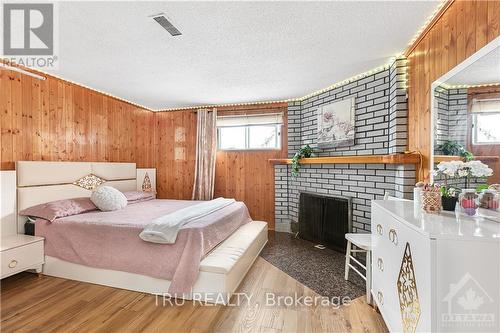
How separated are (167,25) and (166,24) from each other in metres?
0.01

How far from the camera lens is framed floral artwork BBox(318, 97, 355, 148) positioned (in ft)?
10.9

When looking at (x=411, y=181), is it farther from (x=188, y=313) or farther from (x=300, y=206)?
(x=188, y=313)

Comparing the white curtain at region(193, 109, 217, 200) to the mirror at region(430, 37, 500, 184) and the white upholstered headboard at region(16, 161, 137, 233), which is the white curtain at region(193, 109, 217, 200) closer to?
the white upholstered headboard at region(16, 161, 137, 233)

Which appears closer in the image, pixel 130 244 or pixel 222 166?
pixel 130 244

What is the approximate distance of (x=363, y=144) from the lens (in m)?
3.18

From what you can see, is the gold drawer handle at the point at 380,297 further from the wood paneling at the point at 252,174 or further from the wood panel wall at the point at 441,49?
the wood paneling at the point at 252,174

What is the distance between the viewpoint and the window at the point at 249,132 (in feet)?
14.5

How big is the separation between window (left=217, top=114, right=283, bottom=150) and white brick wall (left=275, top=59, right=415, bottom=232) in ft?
0.96

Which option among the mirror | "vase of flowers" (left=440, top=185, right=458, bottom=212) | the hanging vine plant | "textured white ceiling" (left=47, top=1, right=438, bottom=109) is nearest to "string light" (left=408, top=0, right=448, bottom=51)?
"textured white ceiling" (left=47, top=1, right=438, bottom=109)

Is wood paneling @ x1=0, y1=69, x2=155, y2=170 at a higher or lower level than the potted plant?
higher

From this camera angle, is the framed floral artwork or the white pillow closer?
the white pillow

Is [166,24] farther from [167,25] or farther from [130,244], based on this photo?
[130,244]

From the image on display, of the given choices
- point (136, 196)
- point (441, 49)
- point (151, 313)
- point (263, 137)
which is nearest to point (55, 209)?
point (136, 196)

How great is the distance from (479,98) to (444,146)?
492 millimetres
